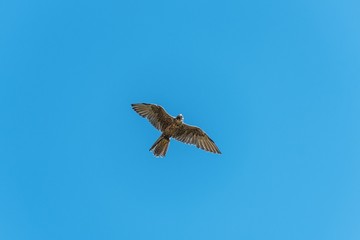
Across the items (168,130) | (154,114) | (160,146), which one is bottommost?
(160,146)

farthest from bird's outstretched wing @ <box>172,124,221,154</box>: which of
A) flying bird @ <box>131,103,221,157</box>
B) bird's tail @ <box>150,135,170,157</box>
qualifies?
bird's tail @ <box>150,135,170,157</box>

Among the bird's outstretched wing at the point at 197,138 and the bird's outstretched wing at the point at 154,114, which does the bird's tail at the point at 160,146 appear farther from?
the bird's outstretched wing at the point at 197,138

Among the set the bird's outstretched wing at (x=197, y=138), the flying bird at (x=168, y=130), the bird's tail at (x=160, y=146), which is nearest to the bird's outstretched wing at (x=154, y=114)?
the flying bird at (x=168, y=130)

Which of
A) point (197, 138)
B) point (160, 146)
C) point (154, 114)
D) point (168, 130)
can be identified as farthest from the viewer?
point (197, 138)

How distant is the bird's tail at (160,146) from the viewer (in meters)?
26.1

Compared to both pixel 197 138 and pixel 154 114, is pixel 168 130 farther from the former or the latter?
pixel 197 138

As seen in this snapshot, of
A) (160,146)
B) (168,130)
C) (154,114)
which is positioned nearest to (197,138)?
(168,130)

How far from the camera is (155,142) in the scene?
86.3ft

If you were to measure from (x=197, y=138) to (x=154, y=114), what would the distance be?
262cm

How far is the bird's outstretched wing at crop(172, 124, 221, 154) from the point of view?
2744 cm

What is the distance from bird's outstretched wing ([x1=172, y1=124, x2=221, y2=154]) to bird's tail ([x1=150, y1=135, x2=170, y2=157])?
86 cm

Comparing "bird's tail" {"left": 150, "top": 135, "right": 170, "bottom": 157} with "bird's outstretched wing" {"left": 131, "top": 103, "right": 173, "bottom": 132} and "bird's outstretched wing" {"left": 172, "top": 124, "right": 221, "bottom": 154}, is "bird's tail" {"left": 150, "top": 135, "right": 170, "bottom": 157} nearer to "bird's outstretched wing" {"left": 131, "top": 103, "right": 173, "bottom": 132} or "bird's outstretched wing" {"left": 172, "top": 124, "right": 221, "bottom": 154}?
"bird's outstretched wing" {"left": 131, "top": 103, "right": 173, "bottom": 132}

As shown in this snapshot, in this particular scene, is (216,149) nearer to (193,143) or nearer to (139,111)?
(193,143)

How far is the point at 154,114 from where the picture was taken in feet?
88.9
